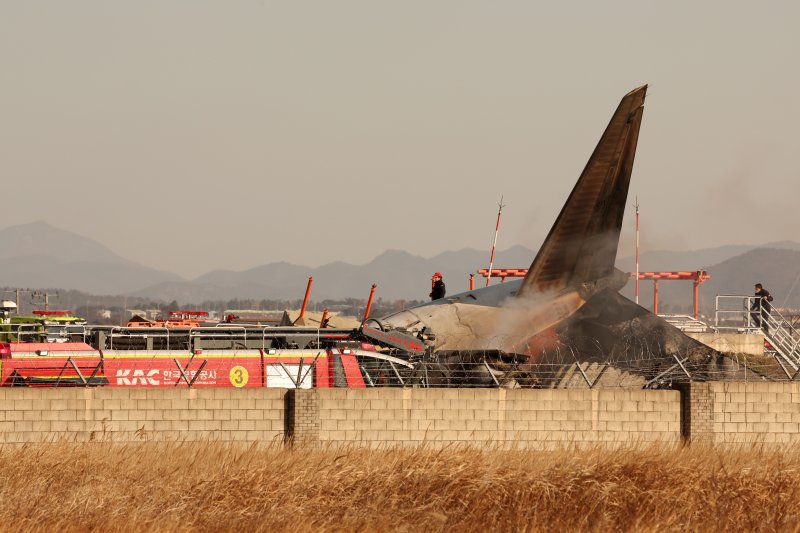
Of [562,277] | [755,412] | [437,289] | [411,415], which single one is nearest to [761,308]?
[562,277]

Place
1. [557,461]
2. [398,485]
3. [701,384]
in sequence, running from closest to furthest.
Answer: [398,485], [557,461], [701,384]

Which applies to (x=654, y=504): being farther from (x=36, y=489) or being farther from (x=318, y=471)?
(x=36, y=489)

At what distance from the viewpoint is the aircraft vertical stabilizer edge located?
41.6 m

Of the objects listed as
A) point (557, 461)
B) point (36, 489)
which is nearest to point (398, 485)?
point (557, 461)

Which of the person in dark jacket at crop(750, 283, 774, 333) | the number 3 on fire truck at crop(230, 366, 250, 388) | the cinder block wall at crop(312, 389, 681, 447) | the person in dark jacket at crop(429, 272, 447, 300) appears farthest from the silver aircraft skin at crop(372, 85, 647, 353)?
the cinder block wall at crop(312, 389, 681, 447)

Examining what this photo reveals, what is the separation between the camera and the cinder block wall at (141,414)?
31.5 m

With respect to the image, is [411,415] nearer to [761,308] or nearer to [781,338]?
[781,338]

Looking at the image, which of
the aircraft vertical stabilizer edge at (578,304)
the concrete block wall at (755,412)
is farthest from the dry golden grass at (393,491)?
the aircraft vertical stabilizer edge at (578,304)

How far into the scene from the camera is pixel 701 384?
3316 centimetres

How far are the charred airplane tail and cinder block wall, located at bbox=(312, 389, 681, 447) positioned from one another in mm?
10608

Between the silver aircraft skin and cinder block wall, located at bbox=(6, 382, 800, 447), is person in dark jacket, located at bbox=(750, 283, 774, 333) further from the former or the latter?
cinder block wall, located at bbox=(6, 382, 800, 447)

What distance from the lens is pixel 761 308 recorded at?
45094mm

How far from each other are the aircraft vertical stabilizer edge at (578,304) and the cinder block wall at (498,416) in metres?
7.71

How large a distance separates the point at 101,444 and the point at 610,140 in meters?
19.8
